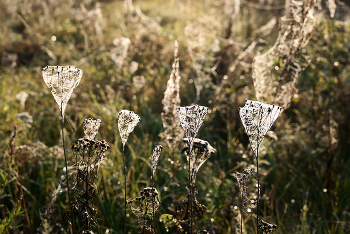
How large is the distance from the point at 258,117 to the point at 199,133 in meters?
1.90

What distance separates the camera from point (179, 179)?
2.27 m

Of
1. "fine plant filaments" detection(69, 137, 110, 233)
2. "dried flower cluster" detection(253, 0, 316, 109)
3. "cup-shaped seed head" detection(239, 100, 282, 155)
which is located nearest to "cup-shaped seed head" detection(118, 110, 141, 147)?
"fine plant filaments" detection(69, 137, 110, 233)

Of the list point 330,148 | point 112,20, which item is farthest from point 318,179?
point 112,20

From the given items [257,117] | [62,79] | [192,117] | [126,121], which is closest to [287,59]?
[257,117]

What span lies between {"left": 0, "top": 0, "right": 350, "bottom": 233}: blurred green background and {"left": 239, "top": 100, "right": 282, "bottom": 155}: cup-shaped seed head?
438 mm

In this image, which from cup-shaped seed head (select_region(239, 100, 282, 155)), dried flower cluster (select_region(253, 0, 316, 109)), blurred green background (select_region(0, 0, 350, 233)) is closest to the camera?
cup-shaped seed head (select_region(239, 100, 282, 155))

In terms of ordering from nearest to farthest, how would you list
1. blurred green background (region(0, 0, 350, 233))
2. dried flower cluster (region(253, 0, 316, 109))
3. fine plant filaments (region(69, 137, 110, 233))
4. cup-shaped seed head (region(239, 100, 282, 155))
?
cup-shaped seed head (region(239, 100, 282, 155)), fine plant filaments (region(69, 137, 110, 233)), dried flower cluster (region(253, 0, 316, 109)), blurred green background (region(0, 0, 350, 233))

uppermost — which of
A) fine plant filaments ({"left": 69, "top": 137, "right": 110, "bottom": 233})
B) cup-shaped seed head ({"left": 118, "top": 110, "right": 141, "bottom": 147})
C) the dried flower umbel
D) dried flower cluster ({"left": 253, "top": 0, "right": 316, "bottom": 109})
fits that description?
dried flower cluster ({"left": 253, "top": 0, "right": 316, "bottom": 109})

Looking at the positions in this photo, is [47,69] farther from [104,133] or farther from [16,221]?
[104,133]

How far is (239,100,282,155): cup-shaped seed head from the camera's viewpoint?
1.03 metres

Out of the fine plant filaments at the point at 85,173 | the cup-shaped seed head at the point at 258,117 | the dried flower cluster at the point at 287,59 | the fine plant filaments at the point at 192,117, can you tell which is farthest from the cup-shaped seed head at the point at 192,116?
the dried flower cluster at the point at 287,59

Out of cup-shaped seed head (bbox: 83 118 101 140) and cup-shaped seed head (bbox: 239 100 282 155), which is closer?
cup-shaped seed head (bbox: 239 100 282 155)

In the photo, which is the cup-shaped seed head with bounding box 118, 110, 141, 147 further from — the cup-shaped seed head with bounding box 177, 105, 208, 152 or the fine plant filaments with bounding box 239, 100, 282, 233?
the fine plant filaments with bounding box 239, 100, 282, 233

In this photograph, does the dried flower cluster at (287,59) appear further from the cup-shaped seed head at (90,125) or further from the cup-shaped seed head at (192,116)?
the cup-shaped seed head at (90,125)
